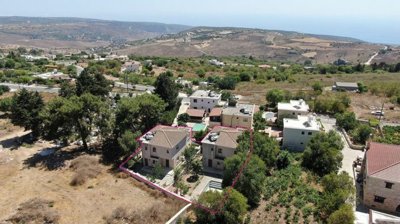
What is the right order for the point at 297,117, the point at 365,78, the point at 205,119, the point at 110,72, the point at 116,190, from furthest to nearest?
the point at 110,72 → the point at 365,78 → the point at 205,119 → the point at 297,117 → the point at 116,190

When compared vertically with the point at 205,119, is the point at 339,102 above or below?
above

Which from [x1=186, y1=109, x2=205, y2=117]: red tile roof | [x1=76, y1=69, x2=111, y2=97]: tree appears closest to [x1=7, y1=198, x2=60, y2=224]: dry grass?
[x1=186, y1=109, x2=205, y2=117]: red tile roof

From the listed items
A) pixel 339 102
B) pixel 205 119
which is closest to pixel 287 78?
pixel 339 102

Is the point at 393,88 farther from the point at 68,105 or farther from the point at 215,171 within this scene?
the point at 68,105

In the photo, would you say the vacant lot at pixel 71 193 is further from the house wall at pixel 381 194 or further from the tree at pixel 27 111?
the house wall at pixel 381 194

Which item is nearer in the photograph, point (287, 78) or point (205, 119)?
point (205, 119)

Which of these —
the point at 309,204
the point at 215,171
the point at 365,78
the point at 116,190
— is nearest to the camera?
the point at 309,204

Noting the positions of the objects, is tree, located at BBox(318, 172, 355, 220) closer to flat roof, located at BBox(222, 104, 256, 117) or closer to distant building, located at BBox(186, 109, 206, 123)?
flat roof, located at BBox(222, 104, 256, 117)

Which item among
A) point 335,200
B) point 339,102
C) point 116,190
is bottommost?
point 116,190
